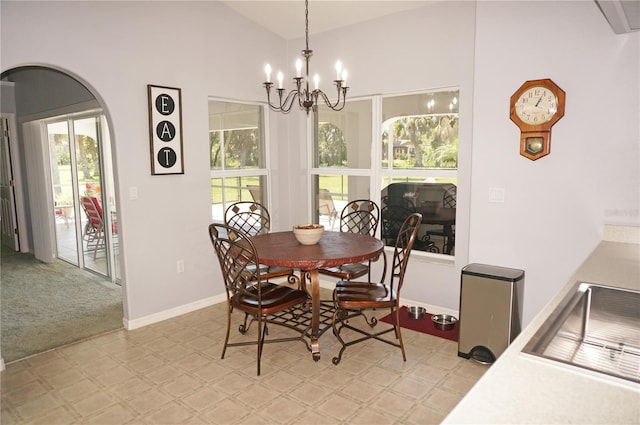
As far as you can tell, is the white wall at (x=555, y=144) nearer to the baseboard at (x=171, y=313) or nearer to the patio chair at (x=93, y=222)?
the baseboard at (x=171, y=313)

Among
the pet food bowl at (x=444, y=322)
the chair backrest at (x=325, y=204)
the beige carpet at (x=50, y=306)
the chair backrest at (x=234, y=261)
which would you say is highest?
the chair backrest at (x=325, y=204)

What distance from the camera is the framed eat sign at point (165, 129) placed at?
3557 mm

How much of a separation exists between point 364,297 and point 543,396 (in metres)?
1.97

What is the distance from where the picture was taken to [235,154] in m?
4.41

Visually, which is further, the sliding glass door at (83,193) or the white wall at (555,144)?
the sliding glass door at (83,193)

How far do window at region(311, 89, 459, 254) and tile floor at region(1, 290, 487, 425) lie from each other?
125 centimetres

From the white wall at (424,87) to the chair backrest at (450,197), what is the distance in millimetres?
93

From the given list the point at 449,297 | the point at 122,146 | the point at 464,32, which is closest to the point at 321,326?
the point at 449,297

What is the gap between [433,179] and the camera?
3.78 meters

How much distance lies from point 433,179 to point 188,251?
2.36 meters

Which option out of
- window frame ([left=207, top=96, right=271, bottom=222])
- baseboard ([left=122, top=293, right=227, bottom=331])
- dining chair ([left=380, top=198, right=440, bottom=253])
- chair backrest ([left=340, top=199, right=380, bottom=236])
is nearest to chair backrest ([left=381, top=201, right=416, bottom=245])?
dining chair ([left=380, top=198, right=440, bottom=253])

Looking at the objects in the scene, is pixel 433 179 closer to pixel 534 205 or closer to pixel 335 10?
pixel 534 205

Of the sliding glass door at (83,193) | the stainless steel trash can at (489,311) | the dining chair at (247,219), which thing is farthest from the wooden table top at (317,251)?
the sliding glass door at (83,193)

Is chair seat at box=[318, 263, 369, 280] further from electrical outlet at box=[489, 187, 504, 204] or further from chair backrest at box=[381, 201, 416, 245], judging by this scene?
electrical outlet at box=[489, 187, 504, 204]
